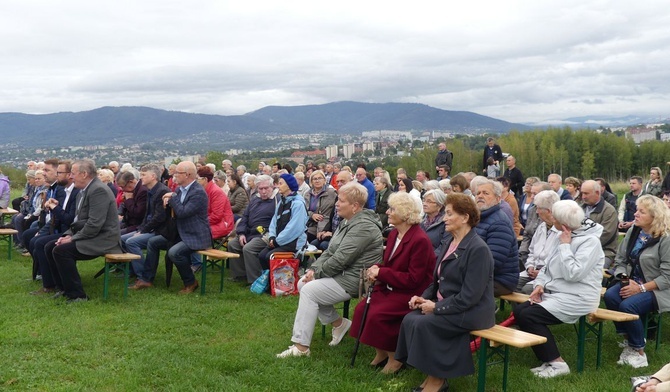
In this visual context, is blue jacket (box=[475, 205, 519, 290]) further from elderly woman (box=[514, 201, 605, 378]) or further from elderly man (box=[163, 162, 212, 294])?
elderly man (box=[163, 162, 212, 294])

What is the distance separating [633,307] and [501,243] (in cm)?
130

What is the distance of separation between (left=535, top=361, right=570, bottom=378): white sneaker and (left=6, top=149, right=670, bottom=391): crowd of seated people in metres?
0.02

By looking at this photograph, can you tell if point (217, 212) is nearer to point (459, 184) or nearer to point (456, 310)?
point (459, 184)

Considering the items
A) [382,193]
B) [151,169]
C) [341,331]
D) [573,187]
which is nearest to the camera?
[341,331]

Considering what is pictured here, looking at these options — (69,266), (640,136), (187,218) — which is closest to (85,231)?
(69,266)

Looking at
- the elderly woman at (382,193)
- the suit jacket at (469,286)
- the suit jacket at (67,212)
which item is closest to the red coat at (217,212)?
the suit jacket at (67,212)

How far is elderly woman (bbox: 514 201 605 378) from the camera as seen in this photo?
5.01 m

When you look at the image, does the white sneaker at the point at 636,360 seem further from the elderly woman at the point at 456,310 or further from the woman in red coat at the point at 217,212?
Result: the woman in red coat at the point at 217,212

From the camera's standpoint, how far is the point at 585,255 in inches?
197

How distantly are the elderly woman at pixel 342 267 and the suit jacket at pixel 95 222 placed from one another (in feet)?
10.1

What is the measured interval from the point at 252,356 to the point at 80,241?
3.17 m

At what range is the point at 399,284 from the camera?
514 centimetres

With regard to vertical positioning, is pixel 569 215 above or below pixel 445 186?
above

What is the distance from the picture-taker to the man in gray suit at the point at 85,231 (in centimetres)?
739
